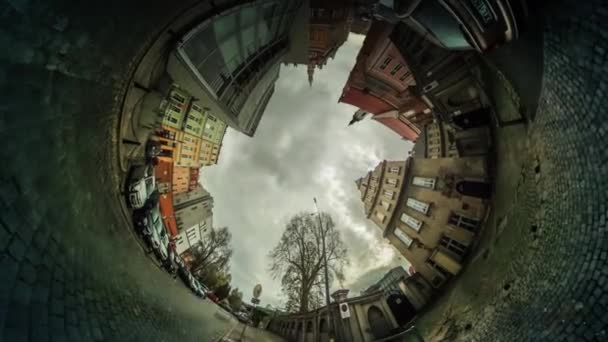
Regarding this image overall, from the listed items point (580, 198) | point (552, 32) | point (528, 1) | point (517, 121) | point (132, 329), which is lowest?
point (132, 329)

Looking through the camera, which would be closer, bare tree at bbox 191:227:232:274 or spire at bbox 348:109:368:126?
bare tree at bbox 191:227:232:274

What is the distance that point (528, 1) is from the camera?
200 inches

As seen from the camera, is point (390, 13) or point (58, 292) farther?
point (390, 13)

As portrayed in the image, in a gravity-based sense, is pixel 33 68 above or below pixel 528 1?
below

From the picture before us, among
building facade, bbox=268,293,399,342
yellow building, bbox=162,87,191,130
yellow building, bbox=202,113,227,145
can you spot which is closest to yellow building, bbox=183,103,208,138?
yellow building, bbox=162,87,191,130

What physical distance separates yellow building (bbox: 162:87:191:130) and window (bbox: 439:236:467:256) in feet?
54.2

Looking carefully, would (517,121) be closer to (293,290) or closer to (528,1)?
(528,1)

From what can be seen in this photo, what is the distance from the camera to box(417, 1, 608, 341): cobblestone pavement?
144 inches

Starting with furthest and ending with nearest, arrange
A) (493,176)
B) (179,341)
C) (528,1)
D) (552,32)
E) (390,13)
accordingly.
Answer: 1. (390,13)
2. (493,176)
3. (179,341)
4. (528,1)
5. (552,32)

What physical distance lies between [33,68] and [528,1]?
1065 centimetres

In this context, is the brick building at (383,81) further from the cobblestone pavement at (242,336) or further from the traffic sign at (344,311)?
the cobblestone pavement at (242,336)

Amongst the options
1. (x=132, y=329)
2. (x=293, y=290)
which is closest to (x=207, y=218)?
(x=293, y=290)

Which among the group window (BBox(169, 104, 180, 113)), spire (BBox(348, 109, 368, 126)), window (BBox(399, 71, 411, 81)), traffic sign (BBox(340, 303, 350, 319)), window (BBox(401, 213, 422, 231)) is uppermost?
window (BBox(399, 71, 411, 81))

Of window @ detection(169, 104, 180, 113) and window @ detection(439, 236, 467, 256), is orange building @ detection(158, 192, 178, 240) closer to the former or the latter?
window @ detection(169, 104, 180, 113)
